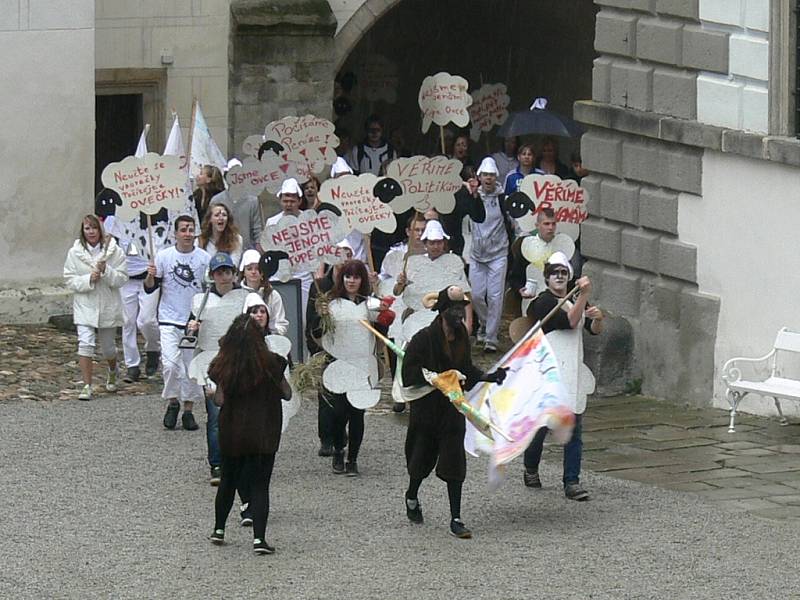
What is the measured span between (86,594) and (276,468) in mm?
3378

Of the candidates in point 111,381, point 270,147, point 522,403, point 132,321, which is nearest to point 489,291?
point 270,147

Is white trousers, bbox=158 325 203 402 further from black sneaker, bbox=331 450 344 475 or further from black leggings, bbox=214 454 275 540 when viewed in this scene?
black leggings, bbox=214 454 275 540

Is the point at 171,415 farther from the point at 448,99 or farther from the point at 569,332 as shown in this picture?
the point at 448,99

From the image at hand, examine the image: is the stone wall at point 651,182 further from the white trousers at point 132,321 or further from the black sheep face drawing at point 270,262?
the white trousers at point 132,321

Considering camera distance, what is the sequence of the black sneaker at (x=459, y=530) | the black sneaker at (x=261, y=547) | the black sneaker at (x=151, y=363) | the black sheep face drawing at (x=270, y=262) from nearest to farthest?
the black sneaker at (x=261, y=547) → the black sneaker at (x=459, y=530) → the black sheep face drawing at (x=270, y=262) → the black sneaker at (x=151, y=363)

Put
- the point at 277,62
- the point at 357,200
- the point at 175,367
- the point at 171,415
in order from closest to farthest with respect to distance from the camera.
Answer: the point at 175,367 → the point at 171,415 → the point at 357,200 → the point at 277,62

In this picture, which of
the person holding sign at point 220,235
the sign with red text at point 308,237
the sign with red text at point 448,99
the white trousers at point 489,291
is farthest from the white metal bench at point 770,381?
the sign with red text at point 448,99

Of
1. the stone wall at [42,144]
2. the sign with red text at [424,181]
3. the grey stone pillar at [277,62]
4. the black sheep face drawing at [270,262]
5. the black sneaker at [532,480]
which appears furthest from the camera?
the grey stone pillar at [277,62]

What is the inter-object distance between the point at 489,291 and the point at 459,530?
6736 mm

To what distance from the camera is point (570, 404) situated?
12000 mm

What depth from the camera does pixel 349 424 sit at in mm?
13320

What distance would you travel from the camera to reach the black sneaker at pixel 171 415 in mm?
14688

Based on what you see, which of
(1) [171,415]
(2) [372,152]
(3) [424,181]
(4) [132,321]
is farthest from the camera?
(2) [372,152]

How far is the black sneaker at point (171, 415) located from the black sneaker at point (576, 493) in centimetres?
348
